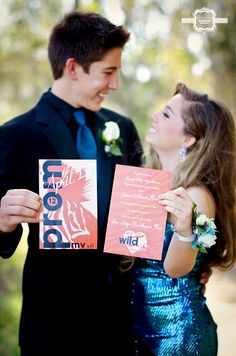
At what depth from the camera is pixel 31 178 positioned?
2.61 m

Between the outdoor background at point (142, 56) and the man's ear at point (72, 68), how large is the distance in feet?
7.06

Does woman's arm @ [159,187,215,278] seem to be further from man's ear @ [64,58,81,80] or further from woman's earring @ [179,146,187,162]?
man's ear @ [64,58,81,80]

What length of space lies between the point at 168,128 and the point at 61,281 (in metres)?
0.91

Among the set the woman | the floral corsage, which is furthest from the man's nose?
the floral corsage

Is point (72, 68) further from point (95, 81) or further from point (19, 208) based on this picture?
point (19, 208)

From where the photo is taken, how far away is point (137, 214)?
2.16 m

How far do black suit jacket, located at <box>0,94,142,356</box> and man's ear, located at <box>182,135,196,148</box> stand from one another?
0.43 meters

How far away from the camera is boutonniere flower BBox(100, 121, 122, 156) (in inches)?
109

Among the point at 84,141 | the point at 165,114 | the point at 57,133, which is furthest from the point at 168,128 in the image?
the point at 57,133

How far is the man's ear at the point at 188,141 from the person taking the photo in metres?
2.59

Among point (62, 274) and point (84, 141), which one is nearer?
point (62, 274)

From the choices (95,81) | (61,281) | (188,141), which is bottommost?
(61,281)

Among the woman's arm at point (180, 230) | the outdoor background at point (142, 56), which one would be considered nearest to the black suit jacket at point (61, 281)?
the woman's arm at point (180, 230)

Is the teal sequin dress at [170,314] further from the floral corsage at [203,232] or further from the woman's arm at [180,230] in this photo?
the floral corsage at [203,232]
